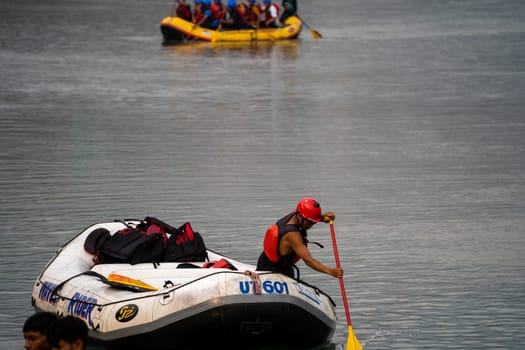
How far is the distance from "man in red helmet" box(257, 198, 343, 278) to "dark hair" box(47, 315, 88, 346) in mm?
3832

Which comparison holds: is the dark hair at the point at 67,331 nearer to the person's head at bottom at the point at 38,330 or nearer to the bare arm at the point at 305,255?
the person's head at bottom at the point at 38,330

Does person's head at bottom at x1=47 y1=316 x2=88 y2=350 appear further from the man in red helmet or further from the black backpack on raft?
the black backpack on raft

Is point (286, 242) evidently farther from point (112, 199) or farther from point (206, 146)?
point (206, 146)

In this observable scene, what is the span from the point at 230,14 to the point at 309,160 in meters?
18.8

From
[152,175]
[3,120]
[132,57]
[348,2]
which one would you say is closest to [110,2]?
[348,2]

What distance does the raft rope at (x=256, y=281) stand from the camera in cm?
941

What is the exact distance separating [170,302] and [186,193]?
699 cm

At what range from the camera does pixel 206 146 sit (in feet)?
65.3

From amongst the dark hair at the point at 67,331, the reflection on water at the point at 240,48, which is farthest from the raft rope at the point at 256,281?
the reflection on water at the point at 240,48

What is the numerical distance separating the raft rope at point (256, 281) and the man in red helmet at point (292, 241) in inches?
16.3

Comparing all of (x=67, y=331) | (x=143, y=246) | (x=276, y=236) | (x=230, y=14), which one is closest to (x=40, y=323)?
(x=67, y=331)

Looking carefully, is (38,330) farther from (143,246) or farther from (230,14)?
(230,14)

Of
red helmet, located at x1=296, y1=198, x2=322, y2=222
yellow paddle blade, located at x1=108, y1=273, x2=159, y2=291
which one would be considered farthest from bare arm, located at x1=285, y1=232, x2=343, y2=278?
yellow paddle blade, located at x1=108, y1=273, x2=159, y2=291

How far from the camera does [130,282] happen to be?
9.94 meters
